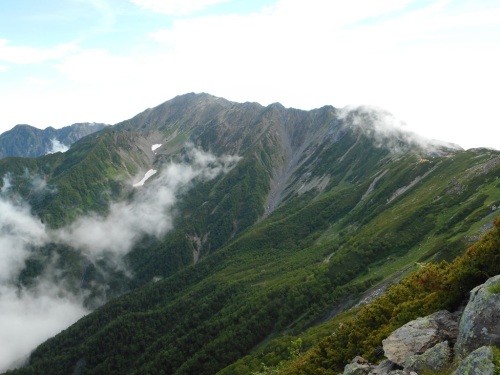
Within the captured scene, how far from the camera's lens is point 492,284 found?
81.8 feet

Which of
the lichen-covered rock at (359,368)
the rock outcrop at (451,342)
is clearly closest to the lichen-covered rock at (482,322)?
the rock outcrop at (451,342)

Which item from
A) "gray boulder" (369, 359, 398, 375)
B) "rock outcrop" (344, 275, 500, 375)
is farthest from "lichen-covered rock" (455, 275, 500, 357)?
"gray boulder" (369, 359, 398, 375)

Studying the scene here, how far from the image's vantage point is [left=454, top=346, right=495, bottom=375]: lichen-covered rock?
62.9ft

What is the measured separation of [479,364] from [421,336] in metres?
8.53

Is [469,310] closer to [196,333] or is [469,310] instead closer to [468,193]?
[468,193]

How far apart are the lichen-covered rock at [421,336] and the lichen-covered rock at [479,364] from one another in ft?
20.4

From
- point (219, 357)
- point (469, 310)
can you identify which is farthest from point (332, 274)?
point (469, 310)

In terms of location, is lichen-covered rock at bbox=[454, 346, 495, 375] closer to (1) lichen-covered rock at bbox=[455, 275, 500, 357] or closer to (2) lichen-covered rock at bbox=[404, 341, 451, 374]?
(1) lichen-covered rock at bbox=[455, 275, 500, 357]

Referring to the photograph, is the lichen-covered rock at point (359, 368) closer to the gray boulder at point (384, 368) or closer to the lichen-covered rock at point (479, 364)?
the gray boulder at point (384, 368)

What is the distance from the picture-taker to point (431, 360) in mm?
24469

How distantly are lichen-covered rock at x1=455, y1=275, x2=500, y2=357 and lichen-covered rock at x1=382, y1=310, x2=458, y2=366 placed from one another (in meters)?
2.77

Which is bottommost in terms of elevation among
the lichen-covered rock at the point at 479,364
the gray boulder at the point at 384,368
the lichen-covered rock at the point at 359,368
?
the lichen-covered rock at the point at 359,368

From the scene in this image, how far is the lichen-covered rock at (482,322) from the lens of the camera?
22812mm

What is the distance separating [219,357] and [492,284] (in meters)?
165
